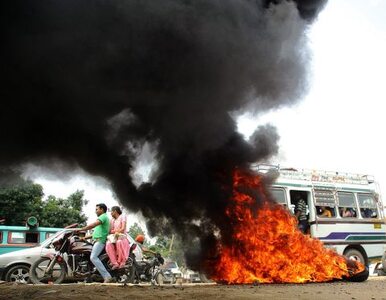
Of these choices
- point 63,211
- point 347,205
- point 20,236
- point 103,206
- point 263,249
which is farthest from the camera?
point 63,211

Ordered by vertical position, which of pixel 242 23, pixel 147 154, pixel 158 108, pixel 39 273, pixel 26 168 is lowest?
pixel 39 273

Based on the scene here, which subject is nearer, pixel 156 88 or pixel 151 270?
pixel 156 88

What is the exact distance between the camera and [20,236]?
601 inches

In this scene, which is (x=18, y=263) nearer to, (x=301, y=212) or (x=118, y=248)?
(x=118, y=248)

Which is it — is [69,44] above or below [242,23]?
below

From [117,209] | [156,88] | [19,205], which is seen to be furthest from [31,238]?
[19,205]

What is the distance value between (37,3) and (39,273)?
568 centimetres

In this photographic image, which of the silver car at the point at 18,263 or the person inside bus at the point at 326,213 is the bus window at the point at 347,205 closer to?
the person inside bus at the point at 326,213

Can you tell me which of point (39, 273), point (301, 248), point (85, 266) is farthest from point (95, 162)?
point (301, 248)

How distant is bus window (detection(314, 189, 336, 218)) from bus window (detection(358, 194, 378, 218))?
4.56 ft

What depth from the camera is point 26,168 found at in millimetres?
7574

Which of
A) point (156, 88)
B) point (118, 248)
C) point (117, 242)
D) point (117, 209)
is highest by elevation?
point (156, 88)

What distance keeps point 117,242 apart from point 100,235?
0.38 m

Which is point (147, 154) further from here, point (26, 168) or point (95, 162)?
point (26, 168)
